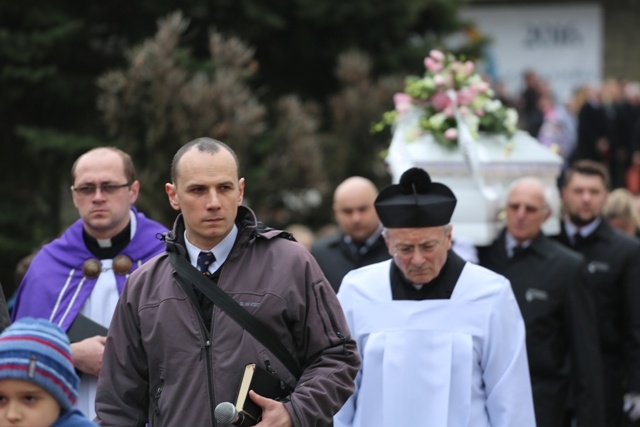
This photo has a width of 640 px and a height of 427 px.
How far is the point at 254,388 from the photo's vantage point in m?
4.79

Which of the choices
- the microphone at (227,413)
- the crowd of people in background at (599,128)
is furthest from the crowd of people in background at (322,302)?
the crowd of people in background at (599,128)

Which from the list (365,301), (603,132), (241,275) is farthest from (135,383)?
(603,132)

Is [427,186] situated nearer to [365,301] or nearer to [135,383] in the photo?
[365,301]

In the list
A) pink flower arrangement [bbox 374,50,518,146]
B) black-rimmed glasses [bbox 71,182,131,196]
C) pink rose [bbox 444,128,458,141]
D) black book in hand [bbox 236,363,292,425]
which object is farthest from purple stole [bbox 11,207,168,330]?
pink flower arrangement [bbox 374,50,518,146]

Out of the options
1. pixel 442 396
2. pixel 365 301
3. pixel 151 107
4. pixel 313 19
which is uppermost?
pixel 313 19

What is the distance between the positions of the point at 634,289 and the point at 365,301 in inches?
119

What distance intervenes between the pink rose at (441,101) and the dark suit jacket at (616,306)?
1429mm

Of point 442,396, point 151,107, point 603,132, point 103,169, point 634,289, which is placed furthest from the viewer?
point 603,132

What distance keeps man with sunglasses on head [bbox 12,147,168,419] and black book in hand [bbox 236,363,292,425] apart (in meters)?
1.79

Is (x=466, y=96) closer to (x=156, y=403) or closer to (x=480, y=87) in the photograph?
(x=480, y=87)

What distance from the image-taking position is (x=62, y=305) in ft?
21.5

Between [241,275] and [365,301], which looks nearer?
[241,275]

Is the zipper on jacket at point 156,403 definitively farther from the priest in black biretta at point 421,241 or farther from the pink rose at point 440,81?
the pink rose at point 440,81

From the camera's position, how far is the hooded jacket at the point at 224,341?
4.88 meters
